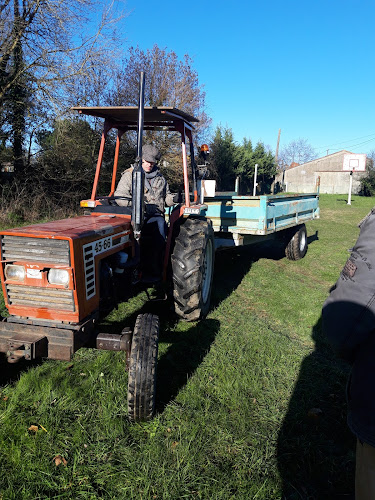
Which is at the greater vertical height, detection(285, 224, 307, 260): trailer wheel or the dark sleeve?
the dark sleeve

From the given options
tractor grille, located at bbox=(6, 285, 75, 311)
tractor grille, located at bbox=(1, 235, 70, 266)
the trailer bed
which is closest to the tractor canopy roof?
tractor grille, located at bbox=(1, 235, 70, 266)

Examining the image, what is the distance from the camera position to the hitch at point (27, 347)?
2.43 m

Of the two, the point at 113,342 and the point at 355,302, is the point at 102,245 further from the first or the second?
the point at 355,302

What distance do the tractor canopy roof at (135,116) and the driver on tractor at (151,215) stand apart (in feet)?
1.35

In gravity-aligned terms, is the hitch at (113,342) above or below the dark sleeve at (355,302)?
below

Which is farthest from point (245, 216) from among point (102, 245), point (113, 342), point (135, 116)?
point (113, 342)

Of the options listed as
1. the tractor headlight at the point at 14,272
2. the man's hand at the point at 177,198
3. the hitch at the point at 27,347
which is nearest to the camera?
the hitch at the point at 27,347

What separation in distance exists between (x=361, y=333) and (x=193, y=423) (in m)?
1.76

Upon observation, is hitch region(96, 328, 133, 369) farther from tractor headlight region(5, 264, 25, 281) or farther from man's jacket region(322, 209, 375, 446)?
man's jacket region(322, 209, 375, 446)

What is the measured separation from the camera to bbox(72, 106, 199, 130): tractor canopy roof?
3.79 meters

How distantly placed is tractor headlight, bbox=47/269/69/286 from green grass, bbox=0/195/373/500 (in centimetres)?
92

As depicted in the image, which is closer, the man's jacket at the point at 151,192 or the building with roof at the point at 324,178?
the man's jacket at the point at 151,192

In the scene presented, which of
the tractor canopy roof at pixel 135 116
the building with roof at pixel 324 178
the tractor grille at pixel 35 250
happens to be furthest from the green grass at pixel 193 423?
the building with roof at pixel 324 178

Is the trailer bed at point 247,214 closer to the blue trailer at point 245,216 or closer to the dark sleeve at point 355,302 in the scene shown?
the blue trailer at point 245,216
